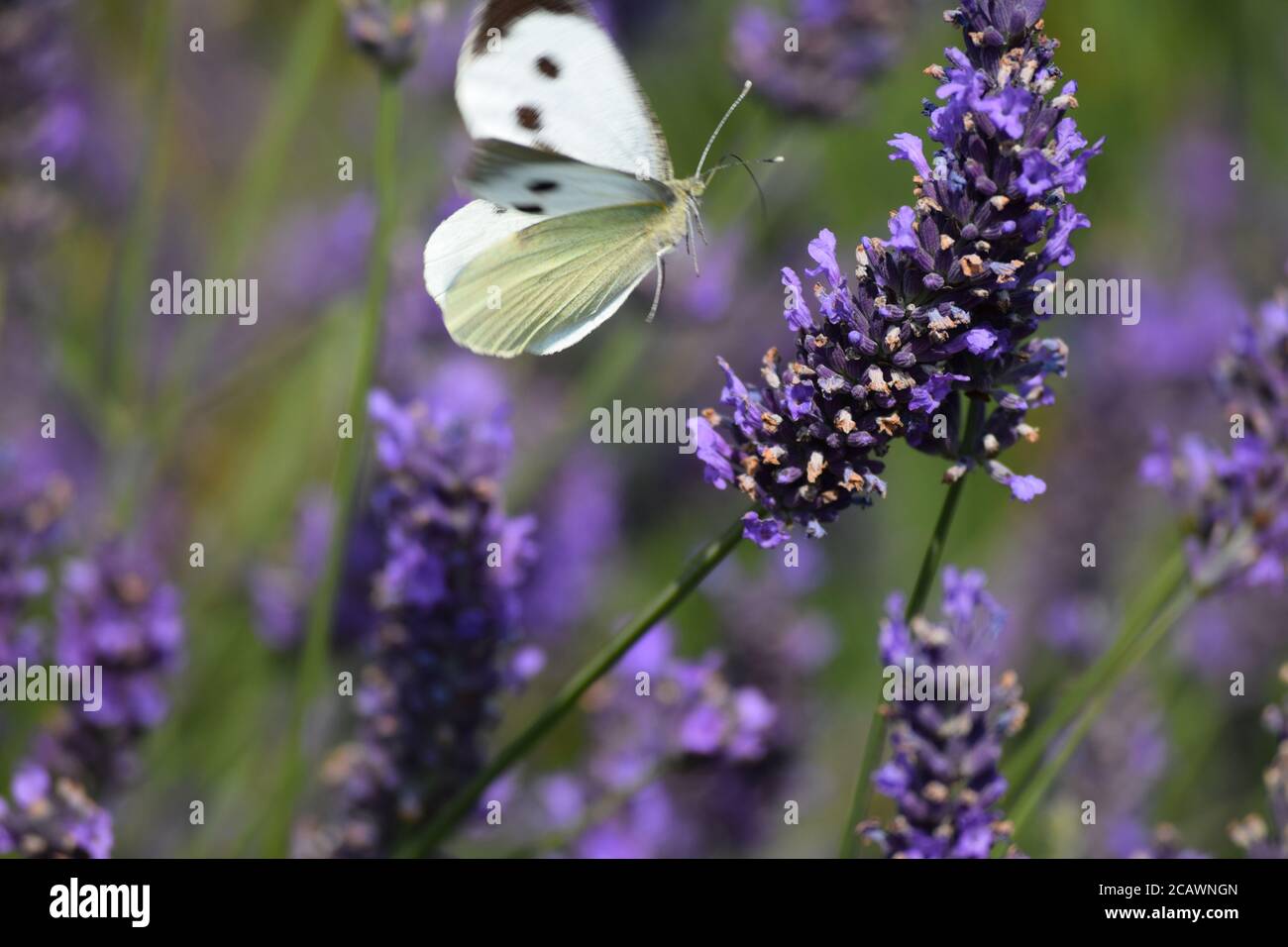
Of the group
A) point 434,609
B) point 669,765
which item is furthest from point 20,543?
point 669,765

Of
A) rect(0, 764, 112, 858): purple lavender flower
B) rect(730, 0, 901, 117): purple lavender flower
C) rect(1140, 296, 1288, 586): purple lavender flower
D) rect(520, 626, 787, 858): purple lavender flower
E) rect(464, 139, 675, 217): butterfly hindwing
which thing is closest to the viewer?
rect(0, 764, 112, 858): purple lavender flower

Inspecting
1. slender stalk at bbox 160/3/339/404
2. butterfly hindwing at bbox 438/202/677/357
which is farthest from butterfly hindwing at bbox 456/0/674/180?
slender stalk at bbox 160/3/339/404

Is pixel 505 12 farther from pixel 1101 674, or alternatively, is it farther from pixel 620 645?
pixel 1101 674

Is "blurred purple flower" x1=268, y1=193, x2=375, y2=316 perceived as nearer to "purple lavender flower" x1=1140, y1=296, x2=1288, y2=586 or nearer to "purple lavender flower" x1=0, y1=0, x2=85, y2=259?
"purple lavender flower" x1=0, y1=0, x2=85, y2=259

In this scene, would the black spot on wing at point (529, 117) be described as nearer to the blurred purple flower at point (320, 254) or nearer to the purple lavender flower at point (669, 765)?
the purple lavender flower at point (669, 765)

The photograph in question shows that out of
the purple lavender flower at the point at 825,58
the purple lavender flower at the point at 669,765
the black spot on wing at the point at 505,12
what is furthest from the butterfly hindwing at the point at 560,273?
the purple lavender flower at the point at 825,58
